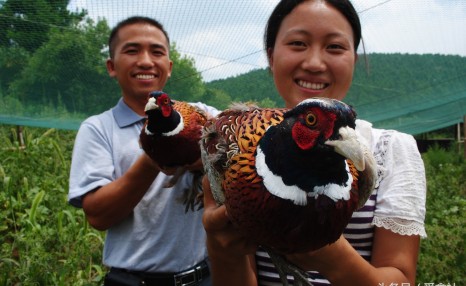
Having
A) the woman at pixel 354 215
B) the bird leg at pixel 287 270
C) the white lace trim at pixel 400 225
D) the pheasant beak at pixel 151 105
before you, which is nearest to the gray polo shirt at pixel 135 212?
the pheasant beak at pixel 151 105

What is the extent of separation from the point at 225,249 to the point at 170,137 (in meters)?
0.63

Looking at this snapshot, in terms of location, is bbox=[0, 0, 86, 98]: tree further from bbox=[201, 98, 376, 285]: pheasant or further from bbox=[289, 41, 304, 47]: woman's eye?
bbox=[201, 98, 376, 285]: pheasant

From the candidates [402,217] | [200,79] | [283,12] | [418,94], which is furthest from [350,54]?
[418,94]

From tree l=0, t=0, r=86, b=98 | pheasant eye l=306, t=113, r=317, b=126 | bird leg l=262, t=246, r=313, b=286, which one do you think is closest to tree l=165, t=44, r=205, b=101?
tree l=0, t=0, r=86, b=98

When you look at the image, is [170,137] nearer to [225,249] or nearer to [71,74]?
[225,249]

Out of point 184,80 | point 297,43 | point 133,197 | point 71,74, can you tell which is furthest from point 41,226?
point 297,43

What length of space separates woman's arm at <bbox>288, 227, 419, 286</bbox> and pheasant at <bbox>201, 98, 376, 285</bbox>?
0.41ft

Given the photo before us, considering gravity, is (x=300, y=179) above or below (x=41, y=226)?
above

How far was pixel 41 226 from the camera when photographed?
396 cm

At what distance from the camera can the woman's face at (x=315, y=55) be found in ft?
4.98

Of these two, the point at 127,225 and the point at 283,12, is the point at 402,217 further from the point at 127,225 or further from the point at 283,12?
the point at 127,225

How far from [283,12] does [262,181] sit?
0.77m

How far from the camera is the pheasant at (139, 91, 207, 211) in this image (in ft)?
5.87

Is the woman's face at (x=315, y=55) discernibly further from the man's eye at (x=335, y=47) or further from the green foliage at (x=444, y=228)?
the green foliage at (x=444, y=228)
